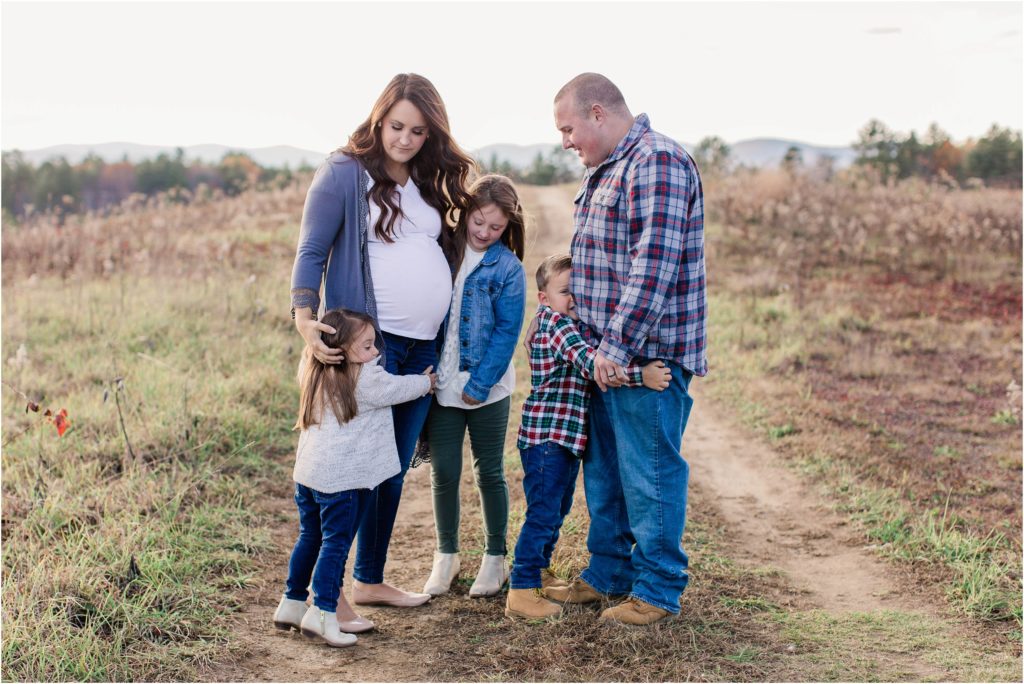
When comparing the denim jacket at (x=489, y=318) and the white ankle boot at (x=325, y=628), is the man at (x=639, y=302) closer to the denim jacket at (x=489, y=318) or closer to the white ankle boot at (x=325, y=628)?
the denim jacket at (x=489, y=318)

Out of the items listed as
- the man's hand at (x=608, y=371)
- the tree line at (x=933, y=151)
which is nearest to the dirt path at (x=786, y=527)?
the man's hand at (x=608, y=371)

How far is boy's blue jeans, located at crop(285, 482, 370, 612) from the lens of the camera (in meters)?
3.46

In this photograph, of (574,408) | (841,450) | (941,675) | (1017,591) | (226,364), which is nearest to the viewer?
(941,675)

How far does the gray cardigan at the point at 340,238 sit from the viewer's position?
3479 millimetres

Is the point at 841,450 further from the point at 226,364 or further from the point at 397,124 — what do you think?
the point at 226,364

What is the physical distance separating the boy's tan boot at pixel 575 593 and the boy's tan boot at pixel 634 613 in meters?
0.20

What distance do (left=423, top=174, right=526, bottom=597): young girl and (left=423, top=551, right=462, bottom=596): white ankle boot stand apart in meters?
0.19

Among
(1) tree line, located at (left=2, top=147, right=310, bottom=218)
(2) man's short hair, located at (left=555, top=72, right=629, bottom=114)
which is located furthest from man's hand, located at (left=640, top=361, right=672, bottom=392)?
(1) tree line, located at (left=2, top=147, right=310, bottom=218)

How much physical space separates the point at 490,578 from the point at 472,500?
1.32 meters

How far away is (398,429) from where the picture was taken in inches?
146

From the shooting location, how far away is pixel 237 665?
3.39 metres

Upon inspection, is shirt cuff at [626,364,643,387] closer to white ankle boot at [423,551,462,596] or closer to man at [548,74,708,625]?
man at [548,74,708,625]

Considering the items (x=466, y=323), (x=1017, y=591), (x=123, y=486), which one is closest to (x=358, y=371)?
(x=466, y=323)

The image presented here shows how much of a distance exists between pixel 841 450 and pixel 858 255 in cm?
807
